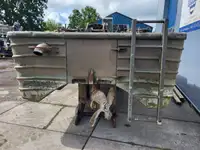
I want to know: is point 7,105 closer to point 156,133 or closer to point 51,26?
point 156,133

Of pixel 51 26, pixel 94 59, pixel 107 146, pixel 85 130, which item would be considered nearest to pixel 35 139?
pixel 85 130

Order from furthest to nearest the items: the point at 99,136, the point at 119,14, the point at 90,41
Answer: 1. the point at 119,14
2. the point at 99,136
3. the point at 90,41

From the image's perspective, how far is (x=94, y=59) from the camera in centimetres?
191

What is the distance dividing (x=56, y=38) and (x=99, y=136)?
4.46 ft

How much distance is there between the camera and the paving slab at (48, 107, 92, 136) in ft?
7.64

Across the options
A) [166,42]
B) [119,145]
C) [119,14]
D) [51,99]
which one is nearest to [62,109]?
[51,99]

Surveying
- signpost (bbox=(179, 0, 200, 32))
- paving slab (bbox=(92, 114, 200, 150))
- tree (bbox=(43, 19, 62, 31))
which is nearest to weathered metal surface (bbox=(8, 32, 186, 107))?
paving slab (bbox=(92, 114, 200, 150))

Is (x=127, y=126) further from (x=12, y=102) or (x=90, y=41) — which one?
(x=12, y=102)

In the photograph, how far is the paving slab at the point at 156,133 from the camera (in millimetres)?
2088

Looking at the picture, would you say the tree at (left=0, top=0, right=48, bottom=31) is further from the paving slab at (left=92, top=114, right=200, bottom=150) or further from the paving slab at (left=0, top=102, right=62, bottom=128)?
the paving slab at (left=92, top=114, right=200, bottom=150)

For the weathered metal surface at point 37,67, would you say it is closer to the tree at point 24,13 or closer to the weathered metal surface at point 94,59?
the weathered metal surface at point 94,59

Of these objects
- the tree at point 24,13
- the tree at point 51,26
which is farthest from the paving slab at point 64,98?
the tree at point 24,13

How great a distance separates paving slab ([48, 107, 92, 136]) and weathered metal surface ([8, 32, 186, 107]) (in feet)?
2.33

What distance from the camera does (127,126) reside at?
248 cm
